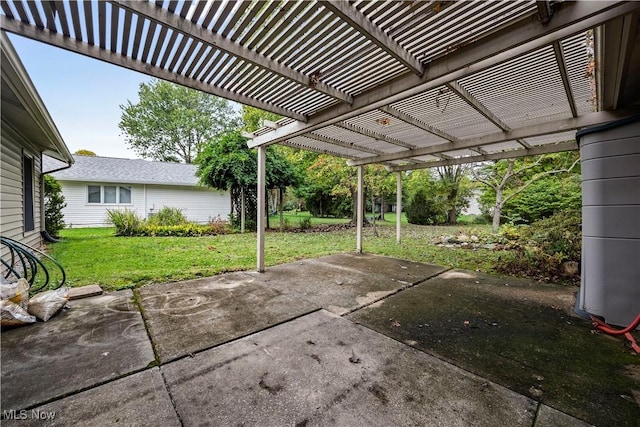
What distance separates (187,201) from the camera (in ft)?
47.1

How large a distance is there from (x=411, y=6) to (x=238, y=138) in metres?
9.68

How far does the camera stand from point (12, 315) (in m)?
2.50

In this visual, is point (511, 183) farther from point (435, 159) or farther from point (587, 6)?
point (587, 6)

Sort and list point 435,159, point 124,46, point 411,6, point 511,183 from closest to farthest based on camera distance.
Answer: point 411,6 → point 124,46 → point 435,159 → point 511,183

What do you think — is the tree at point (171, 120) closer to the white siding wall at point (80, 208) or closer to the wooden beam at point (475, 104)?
the white siding wall at point (80, 208)

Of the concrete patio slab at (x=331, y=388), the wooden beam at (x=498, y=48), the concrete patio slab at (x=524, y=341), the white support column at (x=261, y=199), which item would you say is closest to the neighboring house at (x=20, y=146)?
the white support column at (x=261, y=199)

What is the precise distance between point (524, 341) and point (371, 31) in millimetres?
3021

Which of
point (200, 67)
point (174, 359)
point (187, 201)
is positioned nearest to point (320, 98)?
point (200, 67)

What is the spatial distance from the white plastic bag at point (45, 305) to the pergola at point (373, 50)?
2489 mm

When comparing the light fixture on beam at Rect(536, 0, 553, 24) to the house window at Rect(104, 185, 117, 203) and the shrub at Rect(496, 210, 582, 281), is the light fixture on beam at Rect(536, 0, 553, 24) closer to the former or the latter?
the shrub at Rect(496, 210, 582, 281)

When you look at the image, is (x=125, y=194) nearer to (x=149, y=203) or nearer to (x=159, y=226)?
(x=149, y=203)

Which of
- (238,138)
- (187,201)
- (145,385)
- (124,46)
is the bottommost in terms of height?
(145,385)

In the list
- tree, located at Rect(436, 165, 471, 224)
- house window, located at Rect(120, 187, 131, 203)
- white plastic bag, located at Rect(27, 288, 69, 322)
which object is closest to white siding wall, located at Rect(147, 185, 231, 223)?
house window, located at Rect(120, 187, 131, 203)

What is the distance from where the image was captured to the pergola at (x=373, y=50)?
173 cm
